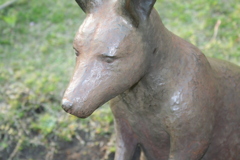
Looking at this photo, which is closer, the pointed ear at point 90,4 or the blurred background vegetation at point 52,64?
the pointed ear at point 90,4

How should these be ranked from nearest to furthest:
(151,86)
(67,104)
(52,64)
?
(67,104)
(151,86)
(52,64)

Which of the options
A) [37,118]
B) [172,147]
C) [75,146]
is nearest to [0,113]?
[37,118]

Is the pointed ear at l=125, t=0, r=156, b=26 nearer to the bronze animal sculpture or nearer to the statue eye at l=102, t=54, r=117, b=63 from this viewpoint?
the bronze animal sculpture

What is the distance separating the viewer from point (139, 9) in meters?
1.24

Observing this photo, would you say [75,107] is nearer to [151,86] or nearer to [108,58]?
[108,58]

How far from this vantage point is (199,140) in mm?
1476

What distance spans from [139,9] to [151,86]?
34 centimetres

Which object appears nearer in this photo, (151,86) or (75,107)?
(75,107)

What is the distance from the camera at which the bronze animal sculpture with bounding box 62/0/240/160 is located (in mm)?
1236

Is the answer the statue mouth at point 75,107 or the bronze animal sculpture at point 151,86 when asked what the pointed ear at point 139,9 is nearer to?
the bronze animal sculpture at point 151,86

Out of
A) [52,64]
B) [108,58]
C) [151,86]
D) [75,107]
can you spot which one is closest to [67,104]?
[75,107]

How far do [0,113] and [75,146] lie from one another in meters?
0.76

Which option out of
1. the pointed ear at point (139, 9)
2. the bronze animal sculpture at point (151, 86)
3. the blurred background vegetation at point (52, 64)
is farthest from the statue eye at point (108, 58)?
the blurred background vegetation at point (52, 64)

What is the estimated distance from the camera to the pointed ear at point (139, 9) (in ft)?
3.92
